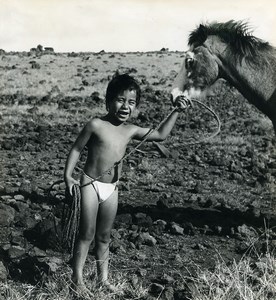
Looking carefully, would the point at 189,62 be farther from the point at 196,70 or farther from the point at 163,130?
the point at 163,130

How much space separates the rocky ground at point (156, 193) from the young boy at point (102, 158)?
16.2 inches

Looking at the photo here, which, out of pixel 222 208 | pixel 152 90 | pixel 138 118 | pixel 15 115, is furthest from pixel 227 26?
pixel 152 90

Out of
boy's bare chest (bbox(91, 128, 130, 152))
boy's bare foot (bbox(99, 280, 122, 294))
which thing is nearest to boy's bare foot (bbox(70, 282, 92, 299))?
boy's bare foot (bbox(99, 280, 122, 294))

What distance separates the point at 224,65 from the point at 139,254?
7.13ft

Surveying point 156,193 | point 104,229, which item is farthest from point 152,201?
point 104,229

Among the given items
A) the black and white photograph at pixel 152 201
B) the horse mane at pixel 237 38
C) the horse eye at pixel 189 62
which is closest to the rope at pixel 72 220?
the black and white photograph at pixel 152 201

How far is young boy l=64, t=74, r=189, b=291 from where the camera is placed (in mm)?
3467

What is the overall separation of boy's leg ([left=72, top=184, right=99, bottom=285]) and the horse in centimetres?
195

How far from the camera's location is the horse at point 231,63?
16.9ft

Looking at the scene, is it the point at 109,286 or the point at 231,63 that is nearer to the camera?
the point at 109,286

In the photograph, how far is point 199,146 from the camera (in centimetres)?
1020

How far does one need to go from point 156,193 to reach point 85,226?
3432 mm

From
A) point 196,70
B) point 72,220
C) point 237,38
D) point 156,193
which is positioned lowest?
point 156,193

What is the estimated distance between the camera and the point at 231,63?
5.23 m
